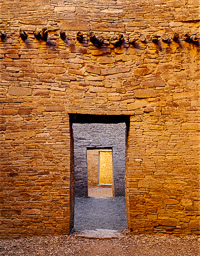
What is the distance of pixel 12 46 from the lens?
416cm

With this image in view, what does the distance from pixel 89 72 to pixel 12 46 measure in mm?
1697

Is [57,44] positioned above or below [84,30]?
below

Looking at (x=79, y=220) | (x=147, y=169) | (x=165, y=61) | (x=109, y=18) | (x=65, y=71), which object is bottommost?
(x=79, y=220)

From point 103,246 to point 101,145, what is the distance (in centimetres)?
625

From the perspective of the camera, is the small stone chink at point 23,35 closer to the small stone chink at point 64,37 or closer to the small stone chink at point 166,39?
the small stone chink at point 64,37

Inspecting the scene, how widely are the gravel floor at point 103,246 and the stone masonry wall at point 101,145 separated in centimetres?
550

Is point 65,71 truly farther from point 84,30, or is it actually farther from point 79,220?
point 79,220

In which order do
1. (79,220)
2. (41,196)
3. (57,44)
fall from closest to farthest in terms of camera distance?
(41,196)
(57,44)
(79,220)

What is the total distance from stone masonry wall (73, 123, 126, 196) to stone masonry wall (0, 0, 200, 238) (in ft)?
17.7

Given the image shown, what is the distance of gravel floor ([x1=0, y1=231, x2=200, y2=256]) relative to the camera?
338 cm

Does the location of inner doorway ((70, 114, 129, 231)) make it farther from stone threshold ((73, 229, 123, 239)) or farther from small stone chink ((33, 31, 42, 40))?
small stone chink ((33, 31, 42, 40))

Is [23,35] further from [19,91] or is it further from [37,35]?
[19,91]

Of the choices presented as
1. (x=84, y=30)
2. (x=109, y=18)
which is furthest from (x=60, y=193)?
(x=109, y=18)

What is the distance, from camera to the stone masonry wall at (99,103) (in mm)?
3984
